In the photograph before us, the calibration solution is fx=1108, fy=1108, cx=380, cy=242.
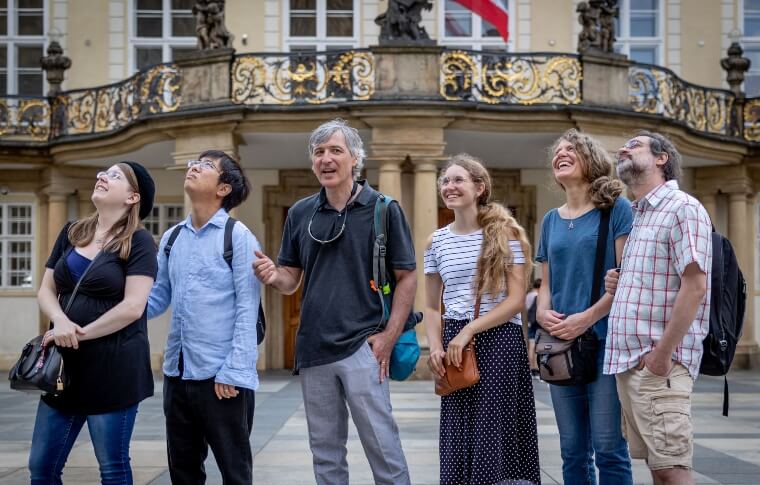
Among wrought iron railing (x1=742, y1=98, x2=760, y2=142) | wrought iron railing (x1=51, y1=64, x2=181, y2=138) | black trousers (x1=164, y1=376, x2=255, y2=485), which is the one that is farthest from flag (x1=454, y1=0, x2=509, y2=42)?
black trousers (x1=164, y1=376, x2=255, y2=485)

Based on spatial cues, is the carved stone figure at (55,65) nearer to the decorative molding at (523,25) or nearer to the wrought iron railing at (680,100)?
the decorative molding at (523,25)

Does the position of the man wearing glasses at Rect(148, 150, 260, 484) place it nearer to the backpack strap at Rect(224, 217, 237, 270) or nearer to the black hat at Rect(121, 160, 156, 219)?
the backpack strap at Rect(224, 217, 237, 270)

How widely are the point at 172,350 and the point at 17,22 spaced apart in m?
17.5

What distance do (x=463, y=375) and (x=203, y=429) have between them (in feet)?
4.11

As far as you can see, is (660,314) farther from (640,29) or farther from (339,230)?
(640,29)

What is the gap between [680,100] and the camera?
1759cm

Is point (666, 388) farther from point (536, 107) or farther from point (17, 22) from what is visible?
point (17, 22)

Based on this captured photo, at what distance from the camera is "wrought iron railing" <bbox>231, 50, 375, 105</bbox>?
1599 cm

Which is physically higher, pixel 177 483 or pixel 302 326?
pixel 302 326

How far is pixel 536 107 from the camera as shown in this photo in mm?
16062

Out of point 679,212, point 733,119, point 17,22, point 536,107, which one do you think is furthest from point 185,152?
point 679,212

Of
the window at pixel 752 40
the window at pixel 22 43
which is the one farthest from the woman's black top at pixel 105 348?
the window at pixel 752 40

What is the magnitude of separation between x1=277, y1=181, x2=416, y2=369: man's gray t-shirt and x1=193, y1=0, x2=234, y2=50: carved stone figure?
11.5 meters

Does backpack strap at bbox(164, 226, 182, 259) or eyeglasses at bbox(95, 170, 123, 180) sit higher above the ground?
eyeglasses at bbox(95, 170, 123, 180)
